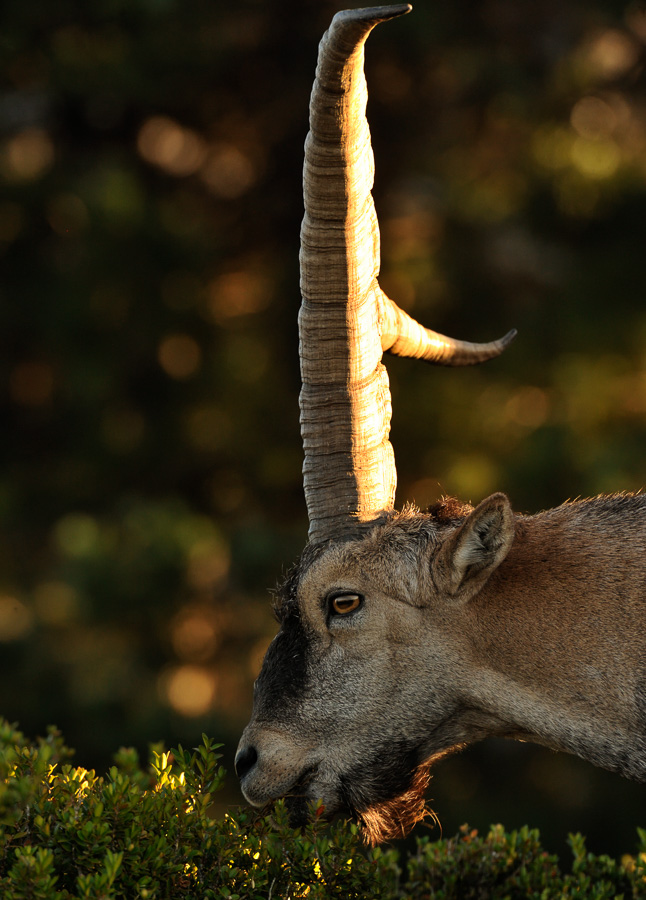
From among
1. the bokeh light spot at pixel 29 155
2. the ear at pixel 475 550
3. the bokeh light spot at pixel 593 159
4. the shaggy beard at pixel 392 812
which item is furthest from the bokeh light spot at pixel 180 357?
the ear at pixel 475 550

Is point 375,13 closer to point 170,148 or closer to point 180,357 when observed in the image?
point 180,357

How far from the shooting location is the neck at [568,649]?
3.80 metres

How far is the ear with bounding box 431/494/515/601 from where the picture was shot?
3936 mm

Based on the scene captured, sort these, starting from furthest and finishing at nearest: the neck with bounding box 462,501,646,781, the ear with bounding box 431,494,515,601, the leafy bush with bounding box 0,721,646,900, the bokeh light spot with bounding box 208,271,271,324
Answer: the bokeh light spot with bounding box 208,271,271,324
the ear with bounding box 431,494,515,601
the neck with bounding box 462,501,646,781
the leafy bush with bounding box 0,721,646,900

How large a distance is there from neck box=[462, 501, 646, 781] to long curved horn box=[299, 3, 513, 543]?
2.35 ft

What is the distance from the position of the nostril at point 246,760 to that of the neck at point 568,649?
2.85 feet

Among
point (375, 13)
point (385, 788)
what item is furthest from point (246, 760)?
point (375, 13)

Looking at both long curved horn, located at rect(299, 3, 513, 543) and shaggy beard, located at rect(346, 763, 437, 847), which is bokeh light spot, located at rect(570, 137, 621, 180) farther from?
shaggy beard, located at rect(346, 763, 437, 847)

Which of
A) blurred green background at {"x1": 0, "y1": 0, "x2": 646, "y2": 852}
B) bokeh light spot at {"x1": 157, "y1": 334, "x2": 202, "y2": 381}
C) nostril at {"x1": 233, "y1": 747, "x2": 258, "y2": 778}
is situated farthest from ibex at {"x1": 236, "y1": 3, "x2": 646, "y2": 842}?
bokeh light spot at {"x1": 157, "y1": 334, "x2": 202, "y2": 381}

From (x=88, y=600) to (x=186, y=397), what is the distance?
2924mm

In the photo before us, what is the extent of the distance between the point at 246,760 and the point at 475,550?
4.05ft

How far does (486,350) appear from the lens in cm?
520

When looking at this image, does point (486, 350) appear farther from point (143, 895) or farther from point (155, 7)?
point (155, 7)

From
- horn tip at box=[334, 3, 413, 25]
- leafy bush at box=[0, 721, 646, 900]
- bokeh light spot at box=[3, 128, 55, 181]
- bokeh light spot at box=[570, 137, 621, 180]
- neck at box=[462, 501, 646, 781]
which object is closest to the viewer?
leafy bush at box=[0, 721, 646, 900]
